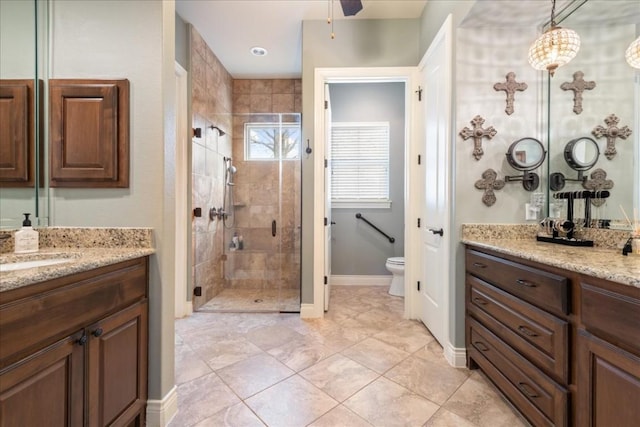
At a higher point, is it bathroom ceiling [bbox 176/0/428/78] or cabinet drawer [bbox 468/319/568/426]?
bathroom ceiling [bbox 176/0/428/78]

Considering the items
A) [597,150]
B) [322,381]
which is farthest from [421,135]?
[322,381]

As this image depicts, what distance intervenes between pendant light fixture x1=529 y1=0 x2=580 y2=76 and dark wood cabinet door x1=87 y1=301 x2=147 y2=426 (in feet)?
7.96

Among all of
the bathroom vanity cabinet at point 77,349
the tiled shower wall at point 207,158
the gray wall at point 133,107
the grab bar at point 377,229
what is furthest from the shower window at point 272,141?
the bathroom vanity cabinet at point 77,349

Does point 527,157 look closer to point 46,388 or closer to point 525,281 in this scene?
point 525,281

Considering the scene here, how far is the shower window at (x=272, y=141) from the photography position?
10.7 ft

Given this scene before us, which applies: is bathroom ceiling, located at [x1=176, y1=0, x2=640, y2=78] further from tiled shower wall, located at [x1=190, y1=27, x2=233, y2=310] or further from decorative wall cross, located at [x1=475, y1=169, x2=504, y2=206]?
decorative wall cross, located at [x1=475, y1=169, x2=504, y2=206]

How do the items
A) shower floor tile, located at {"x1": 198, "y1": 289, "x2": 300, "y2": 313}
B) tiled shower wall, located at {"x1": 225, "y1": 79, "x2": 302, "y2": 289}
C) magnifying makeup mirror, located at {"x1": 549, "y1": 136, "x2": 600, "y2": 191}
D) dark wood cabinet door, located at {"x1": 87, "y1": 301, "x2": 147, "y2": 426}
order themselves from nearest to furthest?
dark wood cabinet door, located at {"x1": 87, "y1": 301, "x2": 147, "y2": 426}, magnifying makeup mirror, located at {"x1": 549, "y1": 136, "x2": 600, "y2": 191}, shower floor tile, located at {"x1": 198, "y1": 289, "x2": 300, "y2": 313}, tiled shower wall, located at {"x1": 225, "y1": 79, "x2": 302, "y2": 289}

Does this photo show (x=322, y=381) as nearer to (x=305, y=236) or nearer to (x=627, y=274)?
(x=305, y=236)

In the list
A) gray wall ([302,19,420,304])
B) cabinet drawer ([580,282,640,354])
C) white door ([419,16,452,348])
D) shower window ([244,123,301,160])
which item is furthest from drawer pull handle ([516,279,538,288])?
shower window ([244,123,301,160])

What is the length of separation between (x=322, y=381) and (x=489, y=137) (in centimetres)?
195

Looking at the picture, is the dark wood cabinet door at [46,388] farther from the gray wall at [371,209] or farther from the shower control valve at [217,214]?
the gray wall at [371,209]

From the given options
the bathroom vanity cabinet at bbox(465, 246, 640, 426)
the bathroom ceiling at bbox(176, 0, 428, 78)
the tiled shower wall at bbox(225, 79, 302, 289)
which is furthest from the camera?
the tiled shower wall at bbox(225, 79, 302, 289)

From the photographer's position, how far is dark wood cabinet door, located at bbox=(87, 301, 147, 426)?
3.49 ft

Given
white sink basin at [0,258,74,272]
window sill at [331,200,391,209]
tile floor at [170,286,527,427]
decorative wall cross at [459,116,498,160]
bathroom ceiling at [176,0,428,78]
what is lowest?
tile floor at [170,286,527,427]
